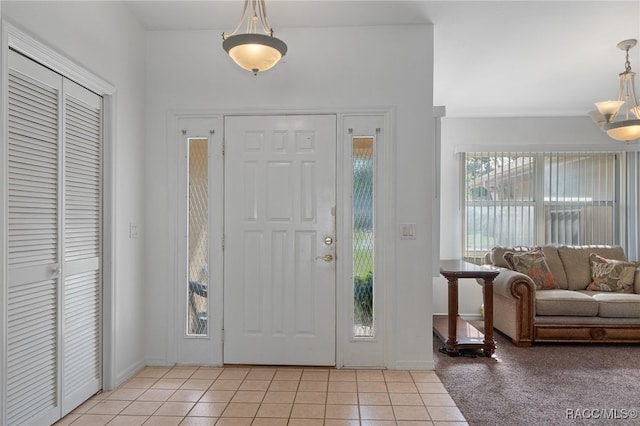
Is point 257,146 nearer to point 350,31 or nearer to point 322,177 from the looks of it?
point 322,177

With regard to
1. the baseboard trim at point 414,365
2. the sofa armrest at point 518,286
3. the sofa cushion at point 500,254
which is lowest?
the baseboard trim at point 414,365

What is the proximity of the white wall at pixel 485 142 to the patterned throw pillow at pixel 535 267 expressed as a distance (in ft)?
2.86

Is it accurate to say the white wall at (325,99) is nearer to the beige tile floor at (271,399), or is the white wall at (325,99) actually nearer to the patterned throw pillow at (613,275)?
the beige tile floor at (271,399)

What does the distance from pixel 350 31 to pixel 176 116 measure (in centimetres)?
155

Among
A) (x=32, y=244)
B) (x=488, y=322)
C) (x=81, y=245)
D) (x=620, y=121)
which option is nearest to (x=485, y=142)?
(x=620, y=121)

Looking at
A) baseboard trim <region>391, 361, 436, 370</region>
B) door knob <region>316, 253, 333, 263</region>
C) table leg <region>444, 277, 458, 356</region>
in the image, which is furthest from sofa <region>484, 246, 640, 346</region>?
door knob <region>316, 253, 333, 263</region>

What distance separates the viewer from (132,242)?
317 cm

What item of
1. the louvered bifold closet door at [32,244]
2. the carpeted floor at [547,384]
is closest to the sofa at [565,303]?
the carpeted floor at [547,384]

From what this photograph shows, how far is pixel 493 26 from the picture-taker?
127 inches

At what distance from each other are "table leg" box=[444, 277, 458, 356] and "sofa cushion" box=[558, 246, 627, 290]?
6.03 ft

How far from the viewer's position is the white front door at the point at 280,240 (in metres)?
3.32

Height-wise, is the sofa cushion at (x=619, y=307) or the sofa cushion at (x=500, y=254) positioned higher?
the sofa cushion at (x=500, y=254)

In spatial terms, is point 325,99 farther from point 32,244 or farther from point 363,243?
point 32,244

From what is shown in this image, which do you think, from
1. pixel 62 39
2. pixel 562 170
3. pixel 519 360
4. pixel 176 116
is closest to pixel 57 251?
pixel 62 39
